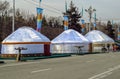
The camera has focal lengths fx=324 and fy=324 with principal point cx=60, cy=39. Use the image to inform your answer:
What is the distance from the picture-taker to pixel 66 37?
59125mm

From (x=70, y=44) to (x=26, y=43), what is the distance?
53.2ft

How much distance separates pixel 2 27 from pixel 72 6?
29988 millimetres

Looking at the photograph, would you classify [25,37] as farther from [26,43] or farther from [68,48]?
[68,48]

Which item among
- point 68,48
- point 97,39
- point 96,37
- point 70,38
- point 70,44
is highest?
point 96,37

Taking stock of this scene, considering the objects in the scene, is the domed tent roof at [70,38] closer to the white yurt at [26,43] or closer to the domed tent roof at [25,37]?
the white yurt at [26,43]

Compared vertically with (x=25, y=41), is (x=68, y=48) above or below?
below

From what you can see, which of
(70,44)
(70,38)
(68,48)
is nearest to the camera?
(68,48)

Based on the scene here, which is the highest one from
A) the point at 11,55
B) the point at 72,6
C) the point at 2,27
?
the point at 72,6

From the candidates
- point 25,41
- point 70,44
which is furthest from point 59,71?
point 70,44

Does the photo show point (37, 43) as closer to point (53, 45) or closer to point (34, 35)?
point (34, 35)

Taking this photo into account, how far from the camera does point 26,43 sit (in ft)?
140

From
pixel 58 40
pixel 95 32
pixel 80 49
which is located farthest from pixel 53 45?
pixel 95 32

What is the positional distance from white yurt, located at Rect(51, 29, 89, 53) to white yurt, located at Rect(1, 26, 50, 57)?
1300cm

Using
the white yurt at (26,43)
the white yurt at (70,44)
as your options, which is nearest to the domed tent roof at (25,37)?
the white yurt at (26,43)
